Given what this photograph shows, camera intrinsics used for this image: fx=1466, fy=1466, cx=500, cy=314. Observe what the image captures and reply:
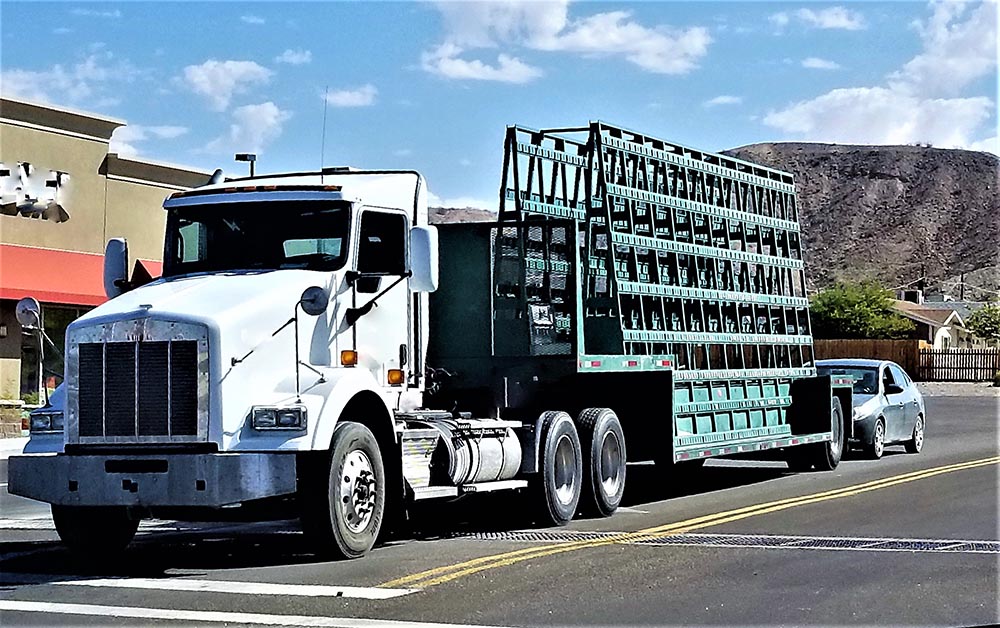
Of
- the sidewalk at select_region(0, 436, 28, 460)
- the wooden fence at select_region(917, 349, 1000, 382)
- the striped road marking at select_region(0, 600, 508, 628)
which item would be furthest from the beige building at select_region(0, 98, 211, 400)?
the wooden fence at select_region(917, 349, 1000, 382)

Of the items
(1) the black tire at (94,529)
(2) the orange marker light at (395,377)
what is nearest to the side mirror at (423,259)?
(2) the orange marker light at (395,377)

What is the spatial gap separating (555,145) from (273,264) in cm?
445

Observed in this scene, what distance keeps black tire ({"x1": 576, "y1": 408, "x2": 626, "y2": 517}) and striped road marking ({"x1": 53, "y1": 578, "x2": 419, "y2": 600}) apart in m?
5.00

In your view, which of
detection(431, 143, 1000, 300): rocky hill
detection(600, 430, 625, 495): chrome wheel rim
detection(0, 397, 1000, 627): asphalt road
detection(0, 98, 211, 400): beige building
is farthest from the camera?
detection(431, 143, 1000, 300): rocky hill

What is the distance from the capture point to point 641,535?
12.7 metres

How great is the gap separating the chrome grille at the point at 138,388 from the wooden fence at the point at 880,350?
56091mm

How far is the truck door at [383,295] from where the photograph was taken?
12.1 meters

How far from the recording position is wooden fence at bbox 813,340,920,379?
66375 mm

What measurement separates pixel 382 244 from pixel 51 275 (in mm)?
20868

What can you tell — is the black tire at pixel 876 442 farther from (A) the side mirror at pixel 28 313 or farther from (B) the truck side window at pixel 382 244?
(A) the side mirror at pixel 28 313

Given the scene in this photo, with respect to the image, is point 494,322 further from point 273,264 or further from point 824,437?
point 824,437

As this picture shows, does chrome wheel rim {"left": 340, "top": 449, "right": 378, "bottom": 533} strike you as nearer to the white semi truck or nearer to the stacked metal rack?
the white semi truck

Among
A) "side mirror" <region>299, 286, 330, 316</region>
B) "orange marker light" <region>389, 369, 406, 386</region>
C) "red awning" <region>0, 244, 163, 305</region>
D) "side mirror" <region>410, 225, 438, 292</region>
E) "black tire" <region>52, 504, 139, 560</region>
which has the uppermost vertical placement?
"red awning" <region>0, 244, 163, 305</region>

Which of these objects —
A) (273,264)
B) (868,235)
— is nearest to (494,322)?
(273,264)
